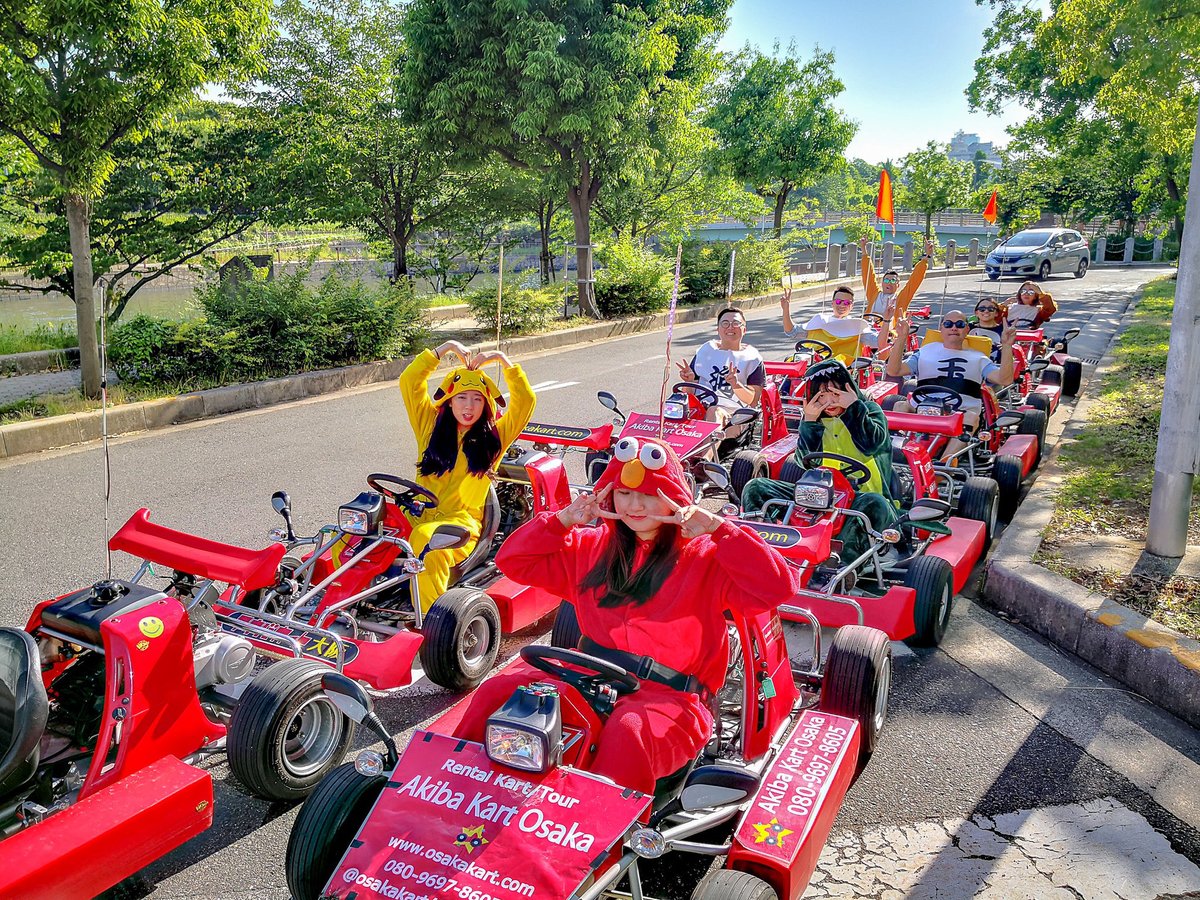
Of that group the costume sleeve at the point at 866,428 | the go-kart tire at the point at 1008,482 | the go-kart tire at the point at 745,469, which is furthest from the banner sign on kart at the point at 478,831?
the go-kart tire at the point at 1008,482

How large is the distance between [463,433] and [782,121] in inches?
1020

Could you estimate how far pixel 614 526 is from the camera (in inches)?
136

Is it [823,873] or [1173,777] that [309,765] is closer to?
[823,873]

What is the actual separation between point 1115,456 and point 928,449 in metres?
2.28

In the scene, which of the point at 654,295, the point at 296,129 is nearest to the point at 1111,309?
the point at 654,295

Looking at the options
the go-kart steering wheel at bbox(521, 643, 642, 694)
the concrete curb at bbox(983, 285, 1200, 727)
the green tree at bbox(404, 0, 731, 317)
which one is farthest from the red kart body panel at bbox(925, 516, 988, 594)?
the green tree at bbox(404, 0, 731, 317)

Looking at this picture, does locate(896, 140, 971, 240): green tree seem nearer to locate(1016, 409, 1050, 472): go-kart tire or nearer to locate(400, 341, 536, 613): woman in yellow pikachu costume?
locate(1016, 409, 1050, 472): go-kart tire

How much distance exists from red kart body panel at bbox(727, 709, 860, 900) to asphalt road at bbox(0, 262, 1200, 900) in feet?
1.28

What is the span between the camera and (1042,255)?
31.1 m

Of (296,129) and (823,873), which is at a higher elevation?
(296,129)

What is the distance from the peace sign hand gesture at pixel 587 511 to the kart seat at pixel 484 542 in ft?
7.32

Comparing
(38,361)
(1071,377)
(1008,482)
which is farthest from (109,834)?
(38,361)

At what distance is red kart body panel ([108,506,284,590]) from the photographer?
14.6ft

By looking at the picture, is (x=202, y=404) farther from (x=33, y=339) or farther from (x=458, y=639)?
(x=458, y=639)
